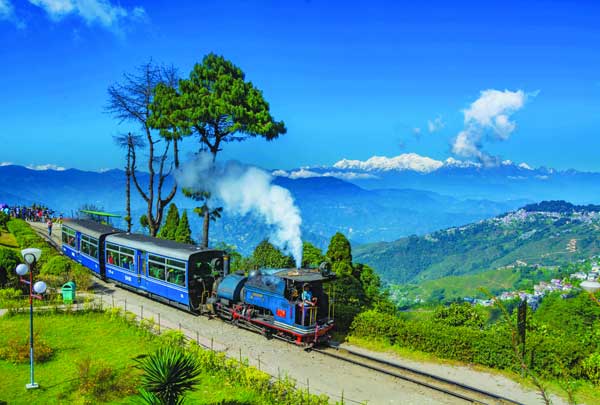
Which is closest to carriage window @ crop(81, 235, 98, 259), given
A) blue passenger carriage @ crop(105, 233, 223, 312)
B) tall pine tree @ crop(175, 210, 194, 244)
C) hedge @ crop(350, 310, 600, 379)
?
blue passenger carriage @ crop(105, 233, 223, 312)

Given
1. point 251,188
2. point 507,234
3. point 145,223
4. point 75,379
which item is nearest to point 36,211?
point 145,223

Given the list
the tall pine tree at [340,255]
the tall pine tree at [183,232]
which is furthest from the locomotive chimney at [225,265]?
the tall pine tree at [183,232]

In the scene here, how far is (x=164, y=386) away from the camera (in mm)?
10500

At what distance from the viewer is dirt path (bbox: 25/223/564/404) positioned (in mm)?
14312

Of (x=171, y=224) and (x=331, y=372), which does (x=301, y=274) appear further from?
(x=171, y=224)

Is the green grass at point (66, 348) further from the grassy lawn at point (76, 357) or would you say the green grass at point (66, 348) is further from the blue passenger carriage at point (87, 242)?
the blue passenger carriage at point (87, 242)

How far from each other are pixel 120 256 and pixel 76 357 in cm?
1009

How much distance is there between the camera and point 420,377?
1566 centimetres

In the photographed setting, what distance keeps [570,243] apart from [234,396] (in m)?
167

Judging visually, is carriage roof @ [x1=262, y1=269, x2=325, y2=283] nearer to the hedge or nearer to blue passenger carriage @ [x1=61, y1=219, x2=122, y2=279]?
the hedge

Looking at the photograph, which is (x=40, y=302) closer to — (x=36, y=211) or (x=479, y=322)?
(x=479, y=322)

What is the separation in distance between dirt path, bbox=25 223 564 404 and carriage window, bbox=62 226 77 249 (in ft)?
43.4

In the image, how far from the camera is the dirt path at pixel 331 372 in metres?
14.3

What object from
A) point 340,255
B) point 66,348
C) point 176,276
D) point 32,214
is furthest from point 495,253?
point 66,348
